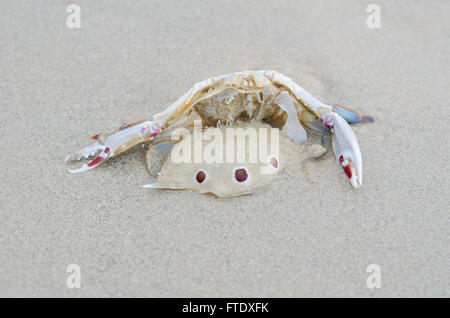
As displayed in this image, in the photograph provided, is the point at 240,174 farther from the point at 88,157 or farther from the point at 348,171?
the point at 88,157

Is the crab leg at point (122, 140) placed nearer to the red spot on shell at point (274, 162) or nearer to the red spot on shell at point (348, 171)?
the red spot on shell at point (274, 162)

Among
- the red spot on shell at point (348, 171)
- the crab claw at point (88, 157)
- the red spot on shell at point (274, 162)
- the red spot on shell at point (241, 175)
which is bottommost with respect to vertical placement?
the red spot on shell at point (241, 175)

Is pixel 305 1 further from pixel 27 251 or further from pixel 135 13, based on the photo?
pixel 27 251

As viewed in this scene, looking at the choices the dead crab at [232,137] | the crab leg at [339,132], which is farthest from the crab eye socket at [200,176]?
the crab leg at [339,132]

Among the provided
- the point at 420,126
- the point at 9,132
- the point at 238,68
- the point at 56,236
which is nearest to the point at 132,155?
the point at 56,236

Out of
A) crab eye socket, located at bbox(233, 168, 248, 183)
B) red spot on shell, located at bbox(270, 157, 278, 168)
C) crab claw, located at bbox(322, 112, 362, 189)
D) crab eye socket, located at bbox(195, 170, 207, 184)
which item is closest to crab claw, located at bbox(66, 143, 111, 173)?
crab eye socket, located at bbox(195, 170, 207, 184)

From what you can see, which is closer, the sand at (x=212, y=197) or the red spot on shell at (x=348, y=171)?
the sand at (x=212, y=197)

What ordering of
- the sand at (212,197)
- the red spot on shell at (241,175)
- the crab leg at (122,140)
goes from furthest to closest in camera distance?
1. the crab leg at (122,140)
2. the red spot on shell at (241,175)
3. the sand at (212,197)
